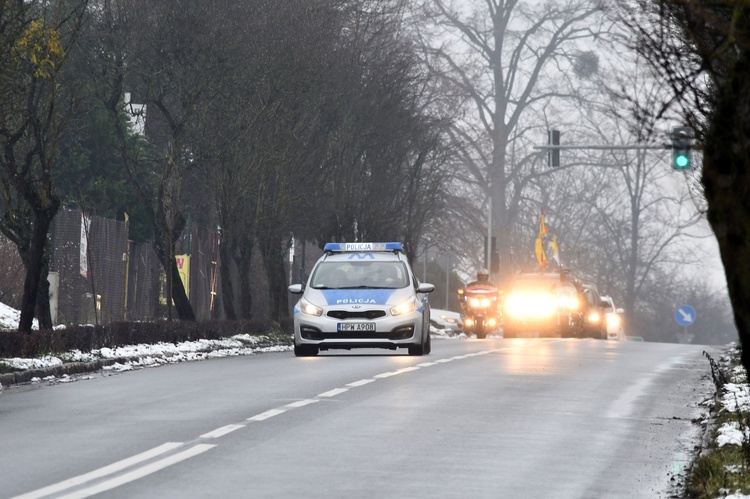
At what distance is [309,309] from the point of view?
27.2 metres

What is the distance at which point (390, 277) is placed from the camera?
2827cm

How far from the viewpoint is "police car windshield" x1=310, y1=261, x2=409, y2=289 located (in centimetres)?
2806

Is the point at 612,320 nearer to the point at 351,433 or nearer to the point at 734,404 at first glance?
the point at 734,404

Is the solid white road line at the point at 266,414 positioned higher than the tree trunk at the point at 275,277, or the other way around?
the tree trunk at the point at 275,277

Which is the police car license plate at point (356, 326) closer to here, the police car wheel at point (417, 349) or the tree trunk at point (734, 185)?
the police car wheel at point (417, 349)

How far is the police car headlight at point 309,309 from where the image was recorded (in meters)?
27.2

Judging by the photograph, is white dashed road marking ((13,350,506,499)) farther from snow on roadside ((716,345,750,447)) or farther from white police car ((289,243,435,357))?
white police car ((289,243,435,357))

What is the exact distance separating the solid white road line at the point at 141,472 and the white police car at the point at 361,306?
14.1 metres

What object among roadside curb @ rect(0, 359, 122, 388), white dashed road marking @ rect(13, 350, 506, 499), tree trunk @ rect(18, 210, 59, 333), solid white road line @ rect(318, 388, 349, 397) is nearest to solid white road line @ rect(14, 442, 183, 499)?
white dashed road marking @ rect(13, 350, 506, 499)

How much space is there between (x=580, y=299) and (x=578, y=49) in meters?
27.1

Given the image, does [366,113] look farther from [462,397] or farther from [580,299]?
[462,397]

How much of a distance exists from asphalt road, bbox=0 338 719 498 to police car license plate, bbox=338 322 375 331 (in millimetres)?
2590

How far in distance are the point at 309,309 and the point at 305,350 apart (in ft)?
3.64

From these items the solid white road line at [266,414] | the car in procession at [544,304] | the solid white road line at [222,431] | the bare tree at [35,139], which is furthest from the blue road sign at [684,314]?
the solid white road line at [222,431]
